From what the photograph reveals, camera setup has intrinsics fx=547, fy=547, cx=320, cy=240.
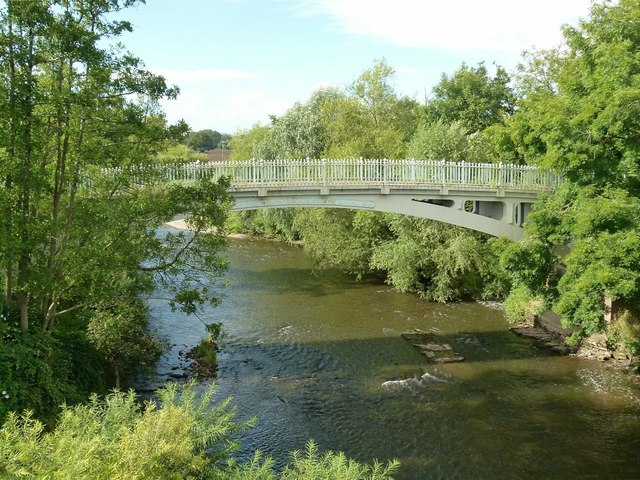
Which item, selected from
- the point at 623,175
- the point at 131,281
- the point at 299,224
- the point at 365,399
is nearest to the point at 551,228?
the point at 623,175

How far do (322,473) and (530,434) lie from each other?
27.3 ft

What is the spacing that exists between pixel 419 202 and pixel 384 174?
1.66 meters

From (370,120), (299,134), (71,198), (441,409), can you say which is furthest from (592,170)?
(299,134)

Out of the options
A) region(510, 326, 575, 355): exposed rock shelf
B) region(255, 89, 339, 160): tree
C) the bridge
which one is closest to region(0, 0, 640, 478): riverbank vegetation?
region(510, 326, 575, 355): exposed rock shelf

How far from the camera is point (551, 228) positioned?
16.2 metres

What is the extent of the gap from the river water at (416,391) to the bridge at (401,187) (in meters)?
4.20

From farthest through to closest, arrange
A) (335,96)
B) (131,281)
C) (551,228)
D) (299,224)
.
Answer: (335,96) < (299,224) < (551,228) < (131,281)

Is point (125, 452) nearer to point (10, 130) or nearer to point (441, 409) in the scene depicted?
point (10, 130)

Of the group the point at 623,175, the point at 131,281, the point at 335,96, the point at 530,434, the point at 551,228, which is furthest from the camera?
the point at 335,96

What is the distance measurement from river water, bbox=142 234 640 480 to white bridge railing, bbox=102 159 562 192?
17.4ft

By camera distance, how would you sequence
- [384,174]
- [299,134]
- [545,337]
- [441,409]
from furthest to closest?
[299,134], [384,174], [545,337], [441,409]

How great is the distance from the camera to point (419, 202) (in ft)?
65.1

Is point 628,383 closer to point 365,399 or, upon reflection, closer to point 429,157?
point 365,399

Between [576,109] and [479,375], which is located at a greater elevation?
[576,109]
